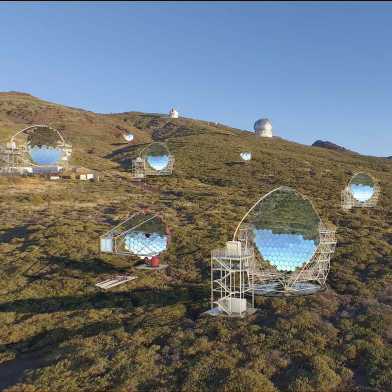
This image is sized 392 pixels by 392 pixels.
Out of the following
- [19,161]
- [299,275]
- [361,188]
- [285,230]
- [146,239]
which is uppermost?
[19,161]

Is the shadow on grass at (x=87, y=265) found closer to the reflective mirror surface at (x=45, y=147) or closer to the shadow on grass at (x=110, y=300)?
the shadow on grass at (x=110, y=300)

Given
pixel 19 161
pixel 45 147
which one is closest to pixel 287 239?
pixel 45 147

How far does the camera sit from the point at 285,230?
33.1m

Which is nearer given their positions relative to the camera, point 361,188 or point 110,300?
point 110,300

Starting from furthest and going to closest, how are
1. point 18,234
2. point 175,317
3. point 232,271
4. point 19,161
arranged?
point 19,161, point 18,234, point 175,317, point 232,271

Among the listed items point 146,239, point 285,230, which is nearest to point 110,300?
point 146,239

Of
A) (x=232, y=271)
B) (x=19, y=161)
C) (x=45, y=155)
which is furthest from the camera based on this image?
(x=19, y=161)

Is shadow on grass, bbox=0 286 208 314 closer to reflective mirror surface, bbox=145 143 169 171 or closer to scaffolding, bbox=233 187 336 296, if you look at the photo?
scaffolding, bbox=233 187 336 296

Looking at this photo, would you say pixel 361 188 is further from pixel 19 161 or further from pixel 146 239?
pixel 19 161

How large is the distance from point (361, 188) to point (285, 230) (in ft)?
153

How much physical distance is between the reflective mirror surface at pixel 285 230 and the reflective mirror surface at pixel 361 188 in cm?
4444

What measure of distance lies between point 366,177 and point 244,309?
53.3m

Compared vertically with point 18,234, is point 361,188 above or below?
above

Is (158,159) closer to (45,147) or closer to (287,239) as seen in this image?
(45,147)
